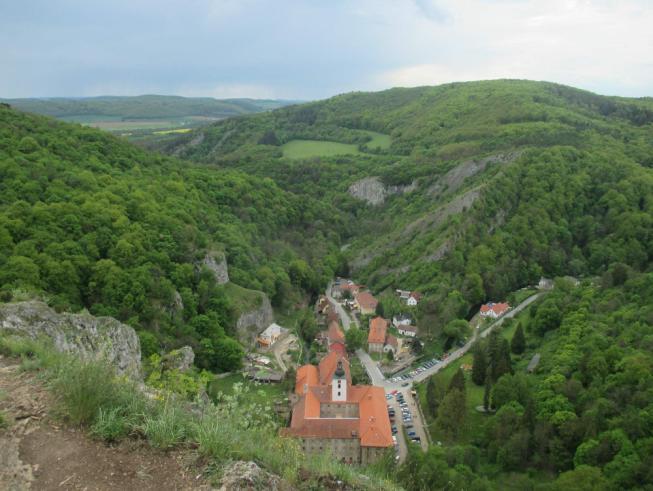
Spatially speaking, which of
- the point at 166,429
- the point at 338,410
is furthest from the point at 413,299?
the point at 166,429

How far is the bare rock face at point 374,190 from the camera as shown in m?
97.4

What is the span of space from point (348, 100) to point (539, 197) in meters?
120

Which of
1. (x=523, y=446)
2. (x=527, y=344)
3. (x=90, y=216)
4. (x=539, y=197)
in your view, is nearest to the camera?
(x=523, y=446)

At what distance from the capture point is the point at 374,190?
99.9 m

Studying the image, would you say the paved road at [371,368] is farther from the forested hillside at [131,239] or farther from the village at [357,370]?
the forested hillside at [131,239]

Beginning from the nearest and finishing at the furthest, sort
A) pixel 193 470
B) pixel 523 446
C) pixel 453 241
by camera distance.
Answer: pixel 193 470
pixel 523 446
pixel 453 241

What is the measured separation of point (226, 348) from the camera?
134 ft

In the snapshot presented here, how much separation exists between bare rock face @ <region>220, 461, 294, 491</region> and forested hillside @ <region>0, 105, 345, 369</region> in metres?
19.0

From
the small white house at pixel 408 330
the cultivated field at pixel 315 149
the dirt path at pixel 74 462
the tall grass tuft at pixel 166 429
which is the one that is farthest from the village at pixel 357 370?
the cultivated field at pixel 315 149

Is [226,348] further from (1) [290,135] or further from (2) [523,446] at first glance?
(1) [290,135]

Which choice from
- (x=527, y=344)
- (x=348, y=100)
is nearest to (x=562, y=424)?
(x=527, y=344)

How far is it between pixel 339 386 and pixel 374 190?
232 ft

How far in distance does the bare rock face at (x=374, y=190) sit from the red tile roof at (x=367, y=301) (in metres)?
40.1

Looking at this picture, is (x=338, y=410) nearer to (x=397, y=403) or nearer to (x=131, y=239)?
(x=397, y=403)
